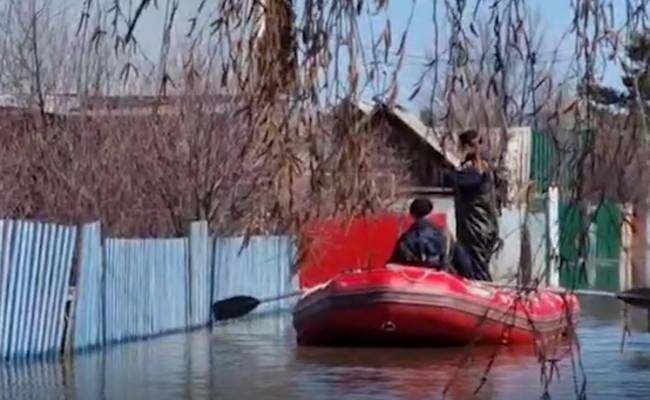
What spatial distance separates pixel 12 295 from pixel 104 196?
855cm

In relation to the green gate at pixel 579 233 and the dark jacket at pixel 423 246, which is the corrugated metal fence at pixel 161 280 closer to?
the dark jacket at pixel 423 246

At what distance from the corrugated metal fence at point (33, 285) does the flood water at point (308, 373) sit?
0.33 m

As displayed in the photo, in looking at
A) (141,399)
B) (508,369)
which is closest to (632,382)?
(508,369)

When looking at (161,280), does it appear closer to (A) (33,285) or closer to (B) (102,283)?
(B) (102,283)

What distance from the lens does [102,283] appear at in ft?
66.0

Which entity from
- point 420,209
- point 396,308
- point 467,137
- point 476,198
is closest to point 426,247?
point 420,209

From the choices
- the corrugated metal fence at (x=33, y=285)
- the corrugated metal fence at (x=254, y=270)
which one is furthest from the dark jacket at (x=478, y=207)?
the corrugated metal fence at (x=254, y=270)

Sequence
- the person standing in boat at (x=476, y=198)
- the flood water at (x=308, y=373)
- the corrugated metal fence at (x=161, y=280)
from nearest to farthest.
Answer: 1. the person standing in boat at (x=476, y=198)
2. the flood water at (x=308, y=373)
3. the corrugated metal fence at (x=161, y=280)

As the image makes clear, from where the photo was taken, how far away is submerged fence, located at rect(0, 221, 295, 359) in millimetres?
18266

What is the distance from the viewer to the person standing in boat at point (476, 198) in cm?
892

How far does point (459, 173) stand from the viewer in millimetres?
11633

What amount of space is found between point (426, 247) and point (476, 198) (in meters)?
9.78

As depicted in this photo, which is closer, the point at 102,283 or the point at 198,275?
the point at 102,283

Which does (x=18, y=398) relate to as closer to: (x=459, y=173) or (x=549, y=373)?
(x=459, y=173)
